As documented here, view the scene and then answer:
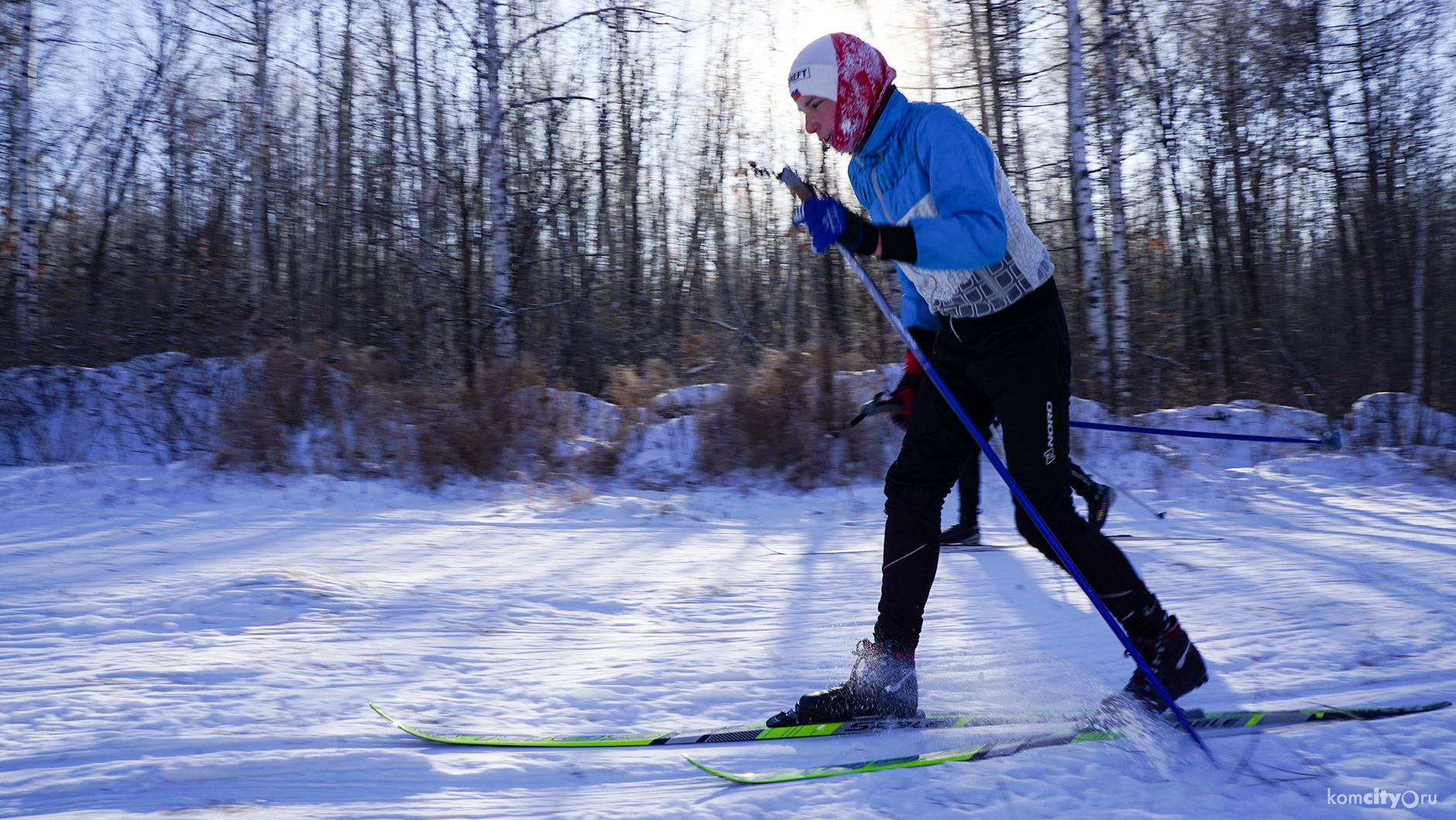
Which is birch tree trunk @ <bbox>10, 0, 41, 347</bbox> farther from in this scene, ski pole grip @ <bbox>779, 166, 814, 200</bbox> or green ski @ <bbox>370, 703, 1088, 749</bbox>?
ski pole grip @ <bbox>779, 166, 814, 200</bbox>

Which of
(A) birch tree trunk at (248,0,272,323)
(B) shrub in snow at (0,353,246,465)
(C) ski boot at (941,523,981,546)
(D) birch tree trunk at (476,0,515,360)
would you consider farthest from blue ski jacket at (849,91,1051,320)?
(A) birch tree trunk at (248,0,272,323)

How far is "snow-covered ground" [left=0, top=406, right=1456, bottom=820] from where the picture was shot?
71.1 inches

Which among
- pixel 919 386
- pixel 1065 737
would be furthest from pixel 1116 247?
pixel 1065 737

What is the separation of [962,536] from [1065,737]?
2.54 m

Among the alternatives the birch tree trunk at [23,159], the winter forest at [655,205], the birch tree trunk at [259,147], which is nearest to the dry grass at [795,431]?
the winter forest at [655,205]

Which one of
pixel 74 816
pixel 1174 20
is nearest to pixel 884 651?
pixel 74 816

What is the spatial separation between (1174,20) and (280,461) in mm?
11727

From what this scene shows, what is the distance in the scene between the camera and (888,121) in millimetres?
2119

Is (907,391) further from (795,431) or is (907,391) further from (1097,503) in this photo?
(795,431)

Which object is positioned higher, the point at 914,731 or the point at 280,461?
the point at 280,461

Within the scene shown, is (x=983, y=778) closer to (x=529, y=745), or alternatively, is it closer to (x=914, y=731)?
(x=914, y=731)

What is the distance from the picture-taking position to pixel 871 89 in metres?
2.14

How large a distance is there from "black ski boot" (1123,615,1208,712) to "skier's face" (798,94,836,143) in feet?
A: 4.88

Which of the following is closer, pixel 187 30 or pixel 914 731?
pixel 914 731
